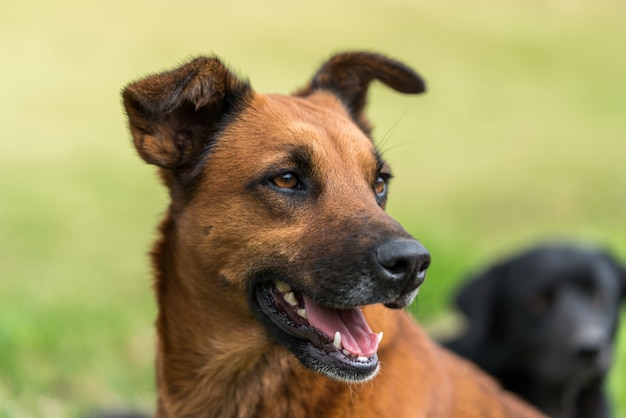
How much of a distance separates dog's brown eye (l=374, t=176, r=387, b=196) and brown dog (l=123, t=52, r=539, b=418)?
0.05ft

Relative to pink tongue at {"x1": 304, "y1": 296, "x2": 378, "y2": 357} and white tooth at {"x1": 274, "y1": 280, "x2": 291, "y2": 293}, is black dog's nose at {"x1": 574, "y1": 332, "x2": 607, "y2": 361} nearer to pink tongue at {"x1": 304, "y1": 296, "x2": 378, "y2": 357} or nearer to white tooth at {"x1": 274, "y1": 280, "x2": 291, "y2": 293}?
pink tongue at {"x1": 304, "y1": 296, "x2": 378, "y2": 357}

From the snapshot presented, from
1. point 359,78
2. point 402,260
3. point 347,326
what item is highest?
point 359,78

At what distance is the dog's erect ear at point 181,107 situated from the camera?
11.3 feet

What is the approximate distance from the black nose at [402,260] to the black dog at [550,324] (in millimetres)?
3286

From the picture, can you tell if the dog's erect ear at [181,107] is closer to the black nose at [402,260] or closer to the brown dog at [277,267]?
the brown dog at [277,267]

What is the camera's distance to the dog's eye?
11.7ft

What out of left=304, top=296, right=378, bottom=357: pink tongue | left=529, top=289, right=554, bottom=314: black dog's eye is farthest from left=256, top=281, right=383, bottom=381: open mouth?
left=529, top=289, right=554, bottom=314: black dog's eye

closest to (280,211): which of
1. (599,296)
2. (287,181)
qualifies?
(287,181)

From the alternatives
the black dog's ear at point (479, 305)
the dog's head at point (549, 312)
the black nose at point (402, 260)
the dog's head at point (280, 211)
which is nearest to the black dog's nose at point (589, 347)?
the dog's head at point (549, 312)

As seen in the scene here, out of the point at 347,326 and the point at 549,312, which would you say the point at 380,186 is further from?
the point at 549,312

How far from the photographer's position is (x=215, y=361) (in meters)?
3.79

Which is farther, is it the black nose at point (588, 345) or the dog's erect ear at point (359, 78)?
the black nose at point (588, 345)

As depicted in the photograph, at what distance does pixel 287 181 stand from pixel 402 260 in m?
0.68

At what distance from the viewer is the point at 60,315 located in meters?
6.96
